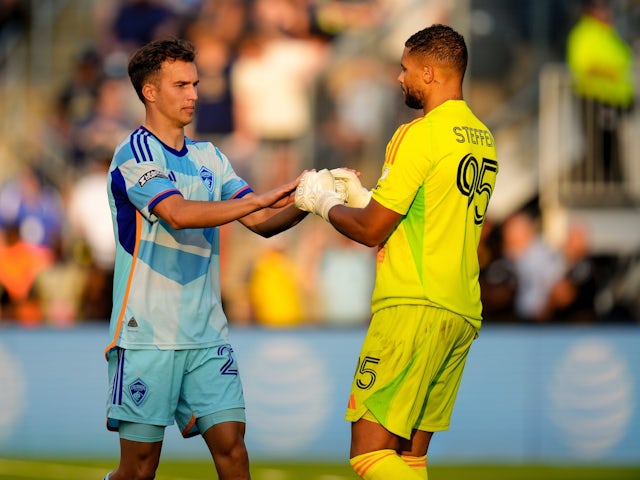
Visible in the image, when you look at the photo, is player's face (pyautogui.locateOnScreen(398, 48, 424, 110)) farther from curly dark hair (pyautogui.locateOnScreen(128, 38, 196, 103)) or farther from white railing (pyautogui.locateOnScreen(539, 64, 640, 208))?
white railing (pyautogui.locateOnScreen(539, 64, 640, 208))

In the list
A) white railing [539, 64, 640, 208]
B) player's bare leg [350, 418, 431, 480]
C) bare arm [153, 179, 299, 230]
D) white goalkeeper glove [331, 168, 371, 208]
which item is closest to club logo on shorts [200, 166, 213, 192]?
bare arm [153, 179, 299, 230]

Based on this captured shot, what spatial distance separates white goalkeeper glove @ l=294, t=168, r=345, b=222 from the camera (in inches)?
243

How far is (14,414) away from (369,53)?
19.4 ft

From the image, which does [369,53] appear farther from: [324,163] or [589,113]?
[589,113]

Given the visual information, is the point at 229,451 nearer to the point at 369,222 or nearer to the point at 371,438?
the point at 371,438

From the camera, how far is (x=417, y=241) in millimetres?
6035

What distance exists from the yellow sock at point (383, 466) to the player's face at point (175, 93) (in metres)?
1.89

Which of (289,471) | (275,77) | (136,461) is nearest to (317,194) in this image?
(136,461)

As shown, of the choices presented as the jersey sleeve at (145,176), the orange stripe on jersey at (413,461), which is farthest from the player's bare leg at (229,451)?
the jersey sleeve at (145,176)

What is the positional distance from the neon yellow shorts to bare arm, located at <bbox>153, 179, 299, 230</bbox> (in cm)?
82

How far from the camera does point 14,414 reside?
11.8 meters

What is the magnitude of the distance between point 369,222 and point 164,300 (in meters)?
1.12

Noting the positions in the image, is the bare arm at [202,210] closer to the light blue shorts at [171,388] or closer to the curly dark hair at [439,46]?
the light blue shorts at [171,388]

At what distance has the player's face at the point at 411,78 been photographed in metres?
6.09
